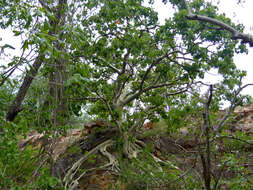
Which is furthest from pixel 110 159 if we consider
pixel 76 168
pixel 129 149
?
pixel 76 168

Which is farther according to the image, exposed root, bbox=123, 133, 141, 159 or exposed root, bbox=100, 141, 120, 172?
exposed root, bbox=123, 133, 141, 159

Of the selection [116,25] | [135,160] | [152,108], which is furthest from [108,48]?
[135,160]

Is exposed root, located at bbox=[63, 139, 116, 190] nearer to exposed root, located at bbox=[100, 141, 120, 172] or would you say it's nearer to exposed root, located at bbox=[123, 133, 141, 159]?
exposed root, located at bbox=[100, 141, 120, 172]

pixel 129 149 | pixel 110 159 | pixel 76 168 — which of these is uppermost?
pixel 129 149

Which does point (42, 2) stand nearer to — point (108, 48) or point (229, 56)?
point (108, 48)

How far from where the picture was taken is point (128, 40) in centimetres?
606

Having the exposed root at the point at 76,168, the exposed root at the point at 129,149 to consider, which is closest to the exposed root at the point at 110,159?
the exposed root at the point at 76,168

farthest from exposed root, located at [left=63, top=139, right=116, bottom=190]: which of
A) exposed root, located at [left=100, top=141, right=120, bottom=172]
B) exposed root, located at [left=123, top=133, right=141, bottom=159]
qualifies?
exposed root, located at [left=123, top=133, right=141, bottom=159]

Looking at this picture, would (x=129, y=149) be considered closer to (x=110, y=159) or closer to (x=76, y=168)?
(x=110, y=159)

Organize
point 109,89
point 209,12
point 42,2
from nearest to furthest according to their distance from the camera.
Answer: point 42,2
point 209,12
point 109,89

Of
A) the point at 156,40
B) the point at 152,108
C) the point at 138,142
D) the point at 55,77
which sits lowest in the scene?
the point at 55,77

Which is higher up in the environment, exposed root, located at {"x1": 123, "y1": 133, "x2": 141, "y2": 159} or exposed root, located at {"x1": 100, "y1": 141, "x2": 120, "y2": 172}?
exposed root, located at {"x1": 123, "y1": 133, "x2": 141, "y2": 159}

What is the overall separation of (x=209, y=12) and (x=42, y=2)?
13.8ft

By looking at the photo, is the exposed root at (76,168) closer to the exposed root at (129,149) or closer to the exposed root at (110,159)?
the exposed root at (110,159)
